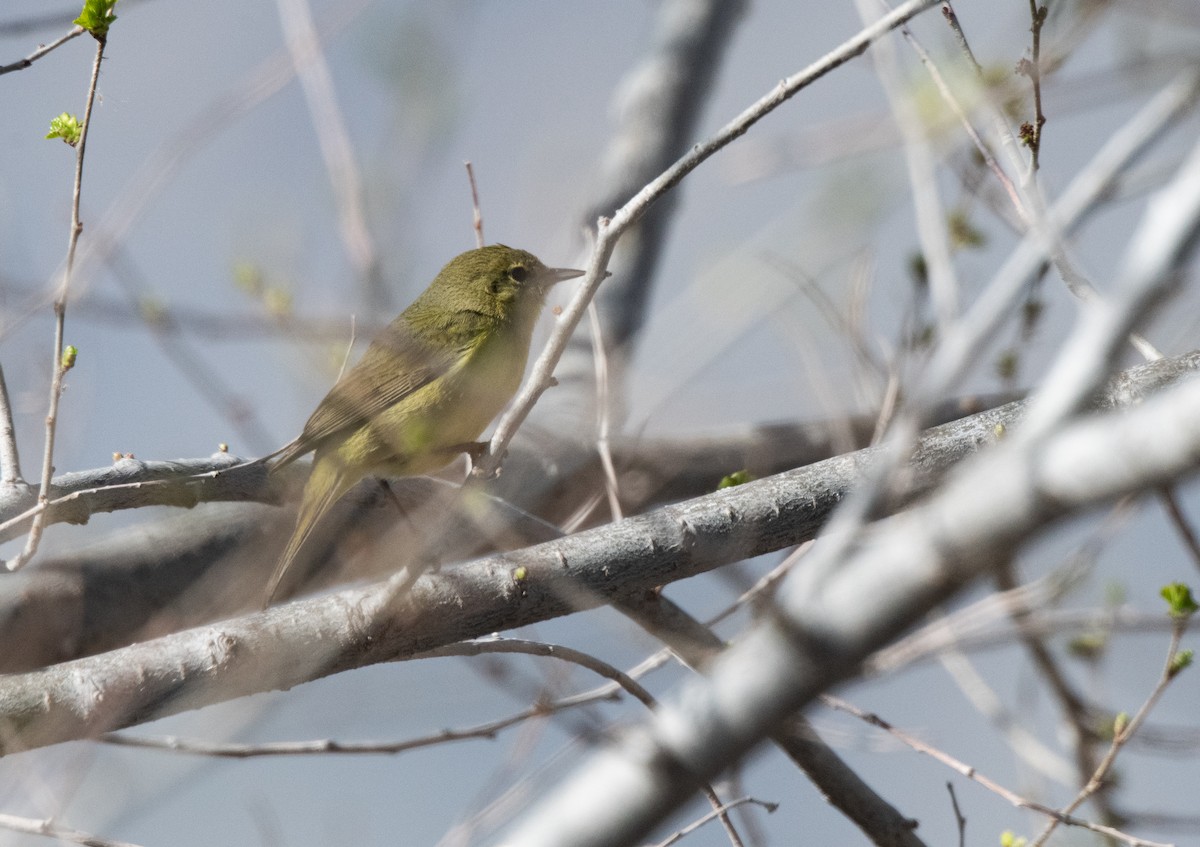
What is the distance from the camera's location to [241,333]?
8.66 feet

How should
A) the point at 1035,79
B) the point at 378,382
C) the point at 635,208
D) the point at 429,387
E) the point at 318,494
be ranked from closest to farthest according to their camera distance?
the point at 1035,79
the point at 635,208
the point at 318,494
the point at 429,387
the point at 378,382

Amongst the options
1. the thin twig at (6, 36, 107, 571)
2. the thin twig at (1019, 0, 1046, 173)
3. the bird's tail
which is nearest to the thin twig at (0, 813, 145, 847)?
the thin twig at (6, 36, 107, 571)

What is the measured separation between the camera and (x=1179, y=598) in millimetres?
2793

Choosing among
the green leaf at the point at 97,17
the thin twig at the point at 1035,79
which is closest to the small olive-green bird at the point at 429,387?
the green leaf at the point at 97,17

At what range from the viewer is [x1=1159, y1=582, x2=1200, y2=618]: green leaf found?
110 inches

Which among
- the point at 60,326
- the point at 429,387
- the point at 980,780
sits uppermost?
the point at 429,387

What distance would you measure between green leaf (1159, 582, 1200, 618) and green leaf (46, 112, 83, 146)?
292cm

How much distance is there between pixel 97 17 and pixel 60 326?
2.33ft

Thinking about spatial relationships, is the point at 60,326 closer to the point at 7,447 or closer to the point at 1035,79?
the point at 7,447

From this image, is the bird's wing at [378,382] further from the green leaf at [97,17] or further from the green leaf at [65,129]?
the green leaf at [97,17]

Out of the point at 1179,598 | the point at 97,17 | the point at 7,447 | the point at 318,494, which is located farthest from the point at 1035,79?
the point at 318,494

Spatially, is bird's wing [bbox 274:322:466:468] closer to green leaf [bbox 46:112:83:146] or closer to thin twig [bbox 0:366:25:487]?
thin twig [bbox 0:366:25:487]

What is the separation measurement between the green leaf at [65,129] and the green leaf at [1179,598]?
2920 mm

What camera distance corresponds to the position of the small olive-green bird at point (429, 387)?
3930 millimetres
